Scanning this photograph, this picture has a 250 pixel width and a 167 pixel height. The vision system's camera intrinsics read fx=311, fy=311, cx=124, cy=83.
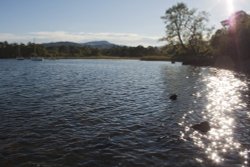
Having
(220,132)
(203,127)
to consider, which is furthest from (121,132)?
(220,132)

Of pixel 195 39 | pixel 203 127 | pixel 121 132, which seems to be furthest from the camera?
pixel 195 39

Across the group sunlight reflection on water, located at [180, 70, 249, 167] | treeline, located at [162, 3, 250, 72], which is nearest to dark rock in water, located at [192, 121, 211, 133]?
sunlight reflection on water, located at [180, 70, 249, 167]

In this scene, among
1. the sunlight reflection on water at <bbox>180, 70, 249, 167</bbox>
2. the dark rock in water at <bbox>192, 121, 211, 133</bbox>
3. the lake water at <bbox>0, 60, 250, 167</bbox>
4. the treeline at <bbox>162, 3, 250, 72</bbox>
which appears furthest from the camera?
the treeline at <bbox>162, 3, 250, 72</bbox>

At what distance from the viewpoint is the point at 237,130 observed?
21.9 meters

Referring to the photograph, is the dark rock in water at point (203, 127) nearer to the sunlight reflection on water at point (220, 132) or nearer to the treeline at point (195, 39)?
the sunlight reflection on water at point (220, 132)

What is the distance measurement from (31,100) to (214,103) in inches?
773

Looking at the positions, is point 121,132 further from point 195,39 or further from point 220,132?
point 195,39

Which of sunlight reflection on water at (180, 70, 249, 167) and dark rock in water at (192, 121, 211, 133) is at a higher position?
dark rock in water at (192, 121, 211, 133)

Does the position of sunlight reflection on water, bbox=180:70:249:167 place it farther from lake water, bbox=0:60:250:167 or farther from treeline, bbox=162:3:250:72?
treeline, bbox=162:3:250:72

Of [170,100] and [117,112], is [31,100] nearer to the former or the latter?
[117,112]

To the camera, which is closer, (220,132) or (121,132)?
(121,132)

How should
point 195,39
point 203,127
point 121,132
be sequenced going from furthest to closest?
1. point 195,39
2. point 203,127
3. point 121,132

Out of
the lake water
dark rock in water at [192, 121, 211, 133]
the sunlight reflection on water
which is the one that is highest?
dark rock in water at [192, 121, 211, 133]

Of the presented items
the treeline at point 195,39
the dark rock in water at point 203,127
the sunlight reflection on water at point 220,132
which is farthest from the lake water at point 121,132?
the treeline at point 195,39
